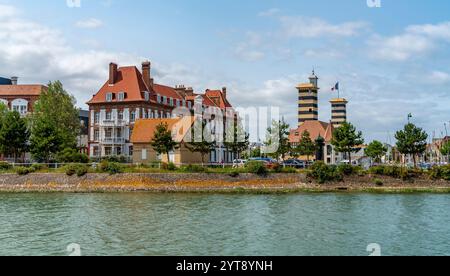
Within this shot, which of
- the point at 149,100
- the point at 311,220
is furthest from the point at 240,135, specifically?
the point at 311,220

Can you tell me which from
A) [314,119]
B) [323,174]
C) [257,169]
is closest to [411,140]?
[323,174]

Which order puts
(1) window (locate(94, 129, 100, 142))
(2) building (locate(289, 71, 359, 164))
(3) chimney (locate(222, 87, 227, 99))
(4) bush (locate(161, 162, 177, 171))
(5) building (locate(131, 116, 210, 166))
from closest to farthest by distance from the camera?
(4) bush (locate(161, 162, 177, 171)), (5) building (locate(131, 116, 210, 166)), (1) window (locate(94, 129, 100, 142)), (3) chimney (locate(222, 87, 227, 99)), (2) building (locate(289, 71, 359, 164))

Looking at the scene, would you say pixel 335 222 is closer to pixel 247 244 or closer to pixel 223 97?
pixel 247 244

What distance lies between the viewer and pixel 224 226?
98.6 feet

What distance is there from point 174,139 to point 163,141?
413 centimetres

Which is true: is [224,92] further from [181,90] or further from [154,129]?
[154,129]

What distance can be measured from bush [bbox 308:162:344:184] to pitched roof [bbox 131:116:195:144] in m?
19.2

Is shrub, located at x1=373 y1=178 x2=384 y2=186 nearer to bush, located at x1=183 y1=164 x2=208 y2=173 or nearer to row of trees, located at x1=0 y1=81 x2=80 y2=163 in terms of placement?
bush, located at x1=183 y1=164 x2=208 y2=173

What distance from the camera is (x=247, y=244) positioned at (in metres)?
24.8

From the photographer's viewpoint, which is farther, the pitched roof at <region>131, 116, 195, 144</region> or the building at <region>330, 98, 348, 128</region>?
the building at <region>330, 98, 348, 128</region>

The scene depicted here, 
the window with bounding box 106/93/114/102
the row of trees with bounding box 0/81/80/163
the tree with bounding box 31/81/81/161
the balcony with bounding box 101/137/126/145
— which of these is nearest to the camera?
the row of trees with bounding box 0/81/80/163

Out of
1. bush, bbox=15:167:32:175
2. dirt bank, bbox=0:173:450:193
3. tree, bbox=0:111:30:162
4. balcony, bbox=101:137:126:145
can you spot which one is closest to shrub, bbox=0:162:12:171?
dirt bank, bbox=0:173:450:193

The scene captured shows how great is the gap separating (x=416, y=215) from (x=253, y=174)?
23.6m

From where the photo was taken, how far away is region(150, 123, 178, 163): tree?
63.7 metres
